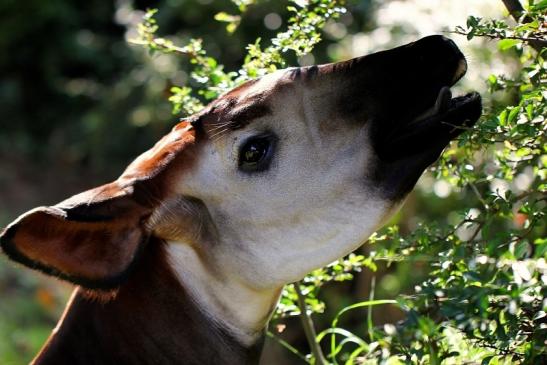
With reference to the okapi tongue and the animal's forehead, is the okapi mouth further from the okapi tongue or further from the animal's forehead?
the animal's forehead

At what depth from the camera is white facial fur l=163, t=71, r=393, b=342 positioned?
7.68ft

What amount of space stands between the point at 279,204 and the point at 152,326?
0.49 m

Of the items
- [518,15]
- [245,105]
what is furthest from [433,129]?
[245,105]

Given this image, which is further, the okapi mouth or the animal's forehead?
the animal's forehead

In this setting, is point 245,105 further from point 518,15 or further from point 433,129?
point 518,15

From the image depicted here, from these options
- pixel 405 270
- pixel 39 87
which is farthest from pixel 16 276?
pixel 405 270

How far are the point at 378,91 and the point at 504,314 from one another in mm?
656

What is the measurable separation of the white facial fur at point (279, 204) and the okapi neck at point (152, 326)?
0.15ft

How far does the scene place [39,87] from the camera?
919 cm

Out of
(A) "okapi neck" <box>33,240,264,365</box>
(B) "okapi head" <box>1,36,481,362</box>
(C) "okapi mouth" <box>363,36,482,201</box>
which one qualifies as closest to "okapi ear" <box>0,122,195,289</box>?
(B) "okapi head" <box>1,36,481,362</box>

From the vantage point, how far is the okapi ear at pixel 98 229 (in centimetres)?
226

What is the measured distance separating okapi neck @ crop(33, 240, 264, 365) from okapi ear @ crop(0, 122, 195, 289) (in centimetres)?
13

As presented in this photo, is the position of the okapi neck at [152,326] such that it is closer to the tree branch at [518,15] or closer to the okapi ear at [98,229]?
the okapi ear at [98,229]

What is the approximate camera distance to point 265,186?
2.43 meters
